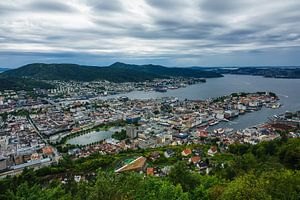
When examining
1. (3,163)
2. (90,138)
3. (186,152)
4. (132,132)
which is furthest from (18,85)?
(186,152)

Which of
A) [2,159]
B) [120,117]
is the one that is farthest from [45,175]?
[120,117]

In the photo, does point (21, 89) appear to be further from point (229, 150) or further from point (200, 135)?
point (229, 150)

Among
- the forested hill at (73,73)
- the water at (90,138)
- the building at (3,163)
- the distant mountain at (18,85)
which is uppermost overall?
the forested hill at (73,73)

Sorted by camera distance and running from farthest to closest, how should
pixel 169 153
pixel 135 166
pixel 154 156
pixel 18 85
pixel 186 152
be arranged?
pixel 18 85
pixel 169 153
pixel 186 152
pixel 154 156
pixel 135 166

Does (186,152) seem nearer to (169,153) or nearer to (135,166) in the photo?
(169,153)

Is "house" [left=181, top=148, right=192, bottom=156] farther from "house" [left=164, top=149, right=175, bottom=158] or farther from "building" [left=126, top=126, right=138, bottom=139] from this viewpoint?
"building" [left=126, top=126, right=138, bottom=139]

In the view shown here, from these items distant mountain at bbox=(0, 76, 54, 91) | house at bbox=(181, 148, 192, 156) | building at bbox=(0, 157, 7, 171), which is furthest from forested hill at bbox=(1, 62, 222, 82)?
house at bbox=(181, 148, 192, 156)

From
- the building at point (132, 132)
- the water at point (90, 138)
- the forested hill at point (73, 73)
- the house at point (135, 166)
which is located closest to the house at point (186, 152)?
the house at point (135, 166)

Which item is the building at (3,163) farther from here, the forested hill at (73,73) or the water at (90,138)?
the forested hill at (73,73)

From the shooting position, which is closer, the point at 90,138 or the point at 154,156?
the point at 154,156
